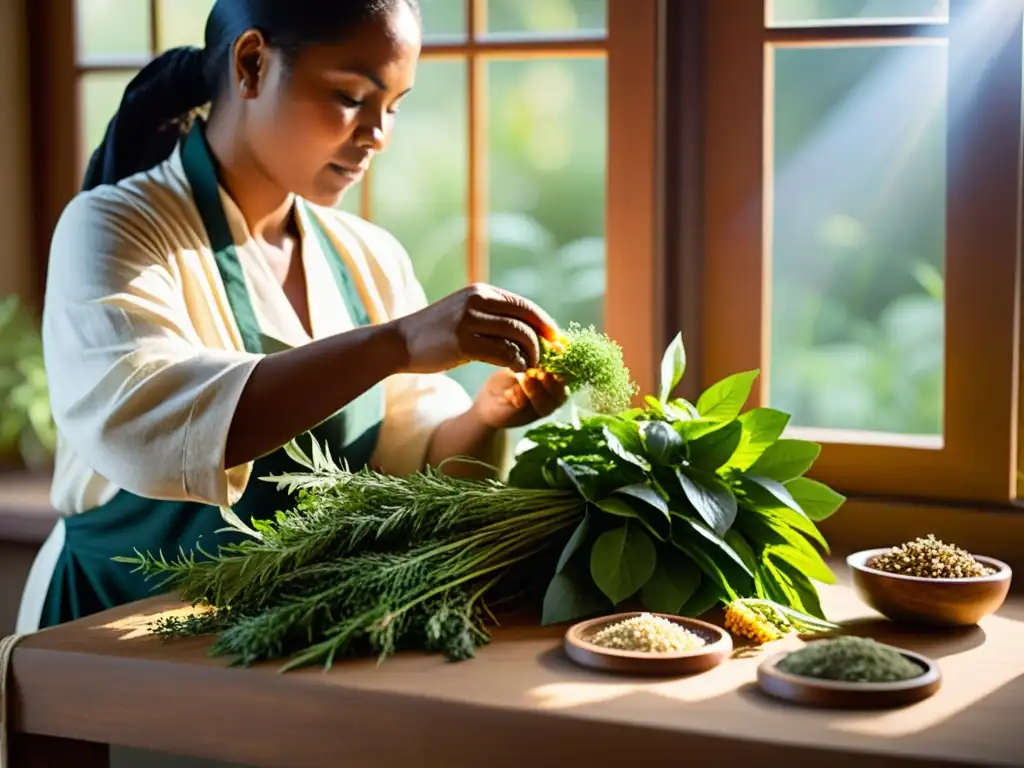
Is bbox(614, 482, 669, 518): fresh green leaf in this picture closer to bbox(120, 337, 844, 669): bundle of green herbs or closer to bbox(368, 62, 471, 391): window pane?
bbox(120, 337, 844, 669): bundle of green herbs

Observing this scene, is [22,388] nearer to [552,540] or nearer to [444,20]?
[444,20]

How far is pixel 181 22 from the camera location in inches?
90.4

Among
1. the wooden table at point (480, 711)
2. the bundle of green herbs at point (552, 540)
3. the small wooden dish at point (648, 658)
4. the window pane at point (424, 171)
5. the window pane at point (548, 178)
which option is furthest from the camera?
the window pane at point (548, 178)

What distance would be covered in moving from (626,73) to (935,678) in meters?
1.10

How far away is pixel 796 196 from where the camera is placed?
198cm

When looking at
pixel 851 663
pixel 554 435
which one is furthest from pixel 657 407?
pixel 851 663

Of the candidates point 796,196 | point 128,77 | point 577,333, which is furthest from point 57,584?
point 796,196

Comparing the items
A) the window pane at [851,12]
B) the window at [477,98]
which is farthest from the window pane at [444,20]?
the window pane at [851,12]

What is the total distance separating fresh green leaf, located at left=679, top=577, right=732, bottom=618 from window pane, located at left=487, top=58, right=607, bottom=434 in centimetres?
230

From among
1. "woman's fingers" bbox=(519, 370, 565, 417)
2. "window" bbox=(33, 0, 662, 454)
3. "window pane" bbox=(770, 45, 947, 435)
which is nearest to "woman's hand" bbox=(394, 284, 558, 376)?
"woman's fingers" bbox=(519, 370, 565, 417)

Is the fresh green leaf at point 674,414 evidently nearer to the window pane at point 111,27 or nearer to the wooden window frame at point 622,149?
the wooden window frame at point 622,149

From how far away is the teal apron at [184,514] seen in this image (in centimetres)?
162

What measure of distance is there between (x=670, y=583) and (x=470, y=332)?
0.34 meters

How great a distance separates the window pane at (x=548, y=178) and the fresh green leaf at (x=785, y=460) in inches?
87.0
